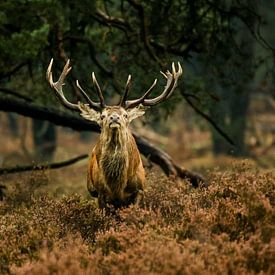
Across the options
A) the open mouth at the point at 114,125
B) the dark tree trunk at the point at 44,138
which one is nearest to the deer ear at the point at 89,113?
the open mouth at the point at 114,125

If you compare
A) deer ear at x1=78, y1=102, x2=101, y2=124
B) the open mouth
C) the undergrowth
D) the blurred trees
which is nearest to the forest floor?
the undergrowth

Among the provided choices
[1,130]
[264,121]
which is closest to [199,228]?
[264,121]

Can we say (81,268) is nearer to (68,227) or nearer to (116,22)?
(68,227)

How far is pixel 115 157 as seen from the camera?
8938 millimetres

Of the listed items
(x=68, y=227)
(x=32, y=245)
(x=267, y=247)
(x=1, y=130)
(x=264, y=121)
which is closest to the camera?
(x=267, y=247)

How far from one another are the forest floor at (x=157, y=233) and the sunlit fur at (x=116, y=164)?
0.31 m

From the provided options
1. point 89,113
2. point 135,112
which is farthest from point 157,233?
point 89,113

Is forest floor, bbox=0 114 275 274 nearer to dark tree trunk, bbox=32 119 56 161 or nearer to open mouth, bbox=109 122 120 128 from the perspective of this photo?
open mouth, bbox=109 122 120 128

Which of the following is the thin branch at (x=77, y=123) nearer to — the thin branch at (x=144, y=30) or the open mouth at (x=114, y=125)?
the thin branch at (x=144, y=30)

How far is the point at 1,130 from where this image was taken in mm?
36875

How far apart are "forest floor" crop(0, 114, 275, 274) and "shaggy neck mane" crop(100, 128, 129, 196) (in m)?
0.43

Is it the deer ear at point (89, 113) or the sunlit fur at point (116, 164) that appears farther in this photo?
the deer ear at point (89, 113)

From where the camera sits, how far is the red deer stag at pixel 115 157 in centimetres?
883

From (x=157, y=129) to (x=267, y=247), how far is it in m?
29.1
